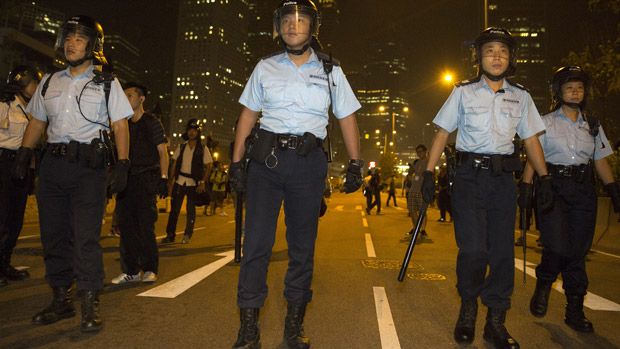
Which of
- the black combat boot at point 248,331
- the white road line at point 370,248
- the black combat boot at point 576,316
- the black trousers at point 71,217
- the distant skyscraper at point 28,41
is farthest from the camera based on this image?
the distant skyscraper at point 28,41

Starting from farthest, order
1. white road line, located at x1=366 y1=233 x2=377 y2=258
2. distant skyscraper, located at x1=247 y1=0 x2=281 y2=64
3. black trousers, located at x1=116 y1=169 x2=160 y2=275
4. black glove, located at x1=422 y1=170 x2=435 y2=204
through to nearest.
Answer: distant skyscraper, located at x1=247 y1=0 x2=281 y2=64 < white road line, located at x1=366 y1=233 x2=377 y2=258 < black trousers, located at x1=116 y1=169 x2=160 y2=275 < black glove, located at x1=422 y1=170 x2=435 y2=204

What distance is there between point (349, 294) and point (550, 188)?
222 centimetres

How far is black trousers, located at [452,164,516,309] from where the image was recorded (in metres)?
3.68

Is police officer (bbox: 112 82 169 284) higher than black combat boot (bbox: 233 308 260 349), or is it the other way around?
police officer (bbox: 112 82 169 284)

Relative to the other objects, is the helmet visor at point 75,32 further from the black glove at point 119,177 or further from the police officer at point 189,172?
the police officer at point 189,172

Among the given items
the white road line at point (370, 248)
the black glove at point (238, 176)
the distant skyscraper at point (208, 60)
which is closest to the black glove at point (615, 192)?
the black glove at point (238, 176)

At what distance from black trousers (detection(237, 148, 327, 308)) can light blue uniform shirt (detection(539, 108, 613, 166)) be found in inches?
102

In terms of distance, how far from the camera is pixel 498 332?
140 inches

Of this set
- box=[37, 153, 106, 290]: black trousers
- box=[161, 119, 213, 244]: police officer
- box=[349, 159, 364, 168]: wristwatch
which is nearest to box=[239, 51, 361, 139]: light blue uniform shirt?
box=[349, 159, 364, 168]: wristwatch

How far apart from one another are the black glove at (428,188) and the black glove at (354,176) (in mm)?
628

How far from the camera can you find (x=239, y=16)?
5561 inches

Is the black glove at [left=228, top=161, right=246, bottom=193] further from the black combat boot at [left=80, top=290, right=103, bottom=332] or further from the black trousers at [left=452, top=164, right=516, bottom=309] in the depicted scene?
the black trousers at [left=452, top=164, right=516, bottom=309]

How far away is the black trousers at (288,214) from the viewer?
3.33 meters

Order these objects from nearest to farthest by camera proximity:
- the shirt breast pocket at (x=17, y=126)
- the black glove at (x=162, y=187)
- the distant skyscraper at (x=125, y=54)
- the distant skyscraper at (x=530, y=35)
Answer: the shirt breast pocket at (x=17, y=126)
the black glove at (x=162, y=187)
the distant skyscraper at (x=530, y=35)
the distant skyscraper at (x=125, y=54)
